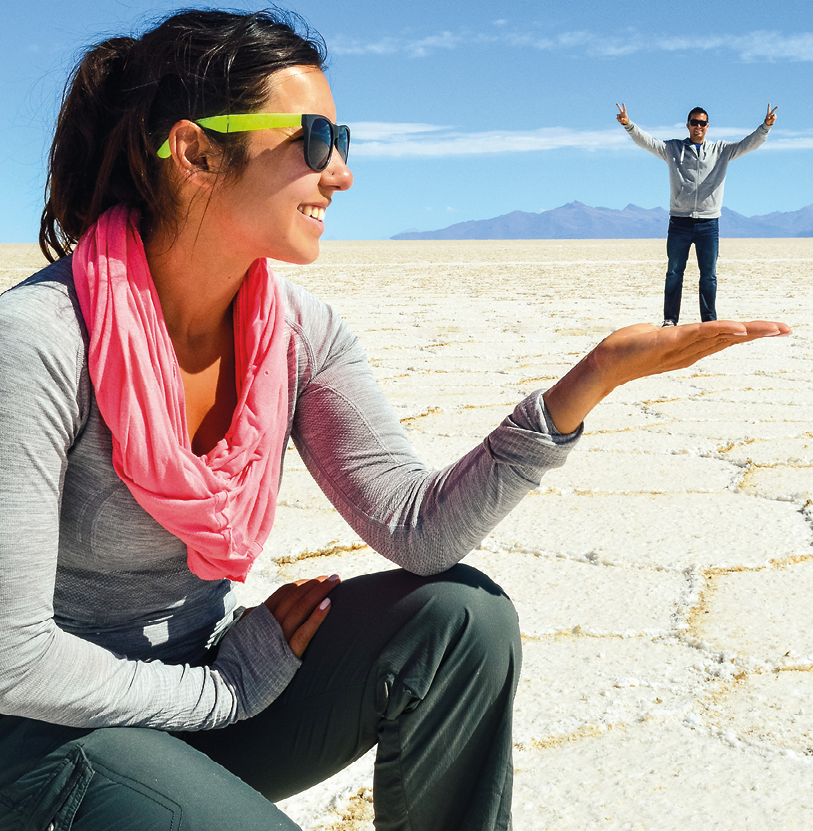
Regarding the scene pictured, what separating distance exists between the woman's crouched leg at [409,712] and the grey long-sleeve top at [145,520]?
0.05 meters

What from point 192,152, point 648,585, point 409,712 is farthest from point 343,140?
point 648,585

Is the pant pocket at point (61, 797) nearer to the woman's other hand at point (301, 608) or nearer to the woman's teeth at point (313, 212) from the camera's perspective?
the woman's other hand at point (301, 608)

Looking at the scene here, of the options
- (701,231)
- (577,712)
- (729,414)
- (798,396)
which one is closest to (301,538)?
(577,712)

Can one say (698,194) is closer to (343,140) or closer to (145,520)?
(343,140)

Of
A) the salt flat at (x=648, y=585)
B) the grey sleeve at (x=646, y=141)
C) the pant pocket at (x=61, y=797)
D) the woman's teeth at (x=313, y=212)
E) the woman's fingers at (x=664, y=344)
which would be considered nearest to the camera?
the pant pocket at (x=61, y=797)

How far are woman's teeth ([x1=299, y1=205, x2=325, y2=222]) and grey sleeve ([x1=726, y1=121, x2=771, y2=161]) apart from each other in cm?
577

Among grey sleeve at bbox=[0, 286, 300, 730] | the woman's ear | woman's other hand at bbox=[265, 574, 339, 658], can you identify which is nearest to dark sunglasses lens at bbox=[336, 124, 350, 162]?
the woman's ear

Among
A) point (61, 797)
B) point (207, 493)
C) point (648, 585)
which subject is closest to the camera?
point (61, 797)

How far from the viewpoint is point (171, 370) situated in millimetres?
1209

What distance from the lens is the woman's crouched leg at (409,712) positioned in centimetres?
121

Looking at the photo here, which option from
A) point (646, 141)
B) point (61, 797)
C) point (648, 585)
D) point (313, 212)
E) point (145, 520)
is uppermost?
point (646, 141)

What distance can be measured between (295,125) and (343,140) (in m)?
0.12

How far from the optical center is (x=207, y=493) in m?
1.19

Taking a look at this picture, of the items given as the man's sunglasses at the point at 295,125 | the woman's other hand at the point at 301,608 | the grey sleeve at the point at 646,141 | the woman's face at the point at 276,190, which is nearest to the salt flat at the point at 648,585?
the woman's other hand at the point at 301,608
